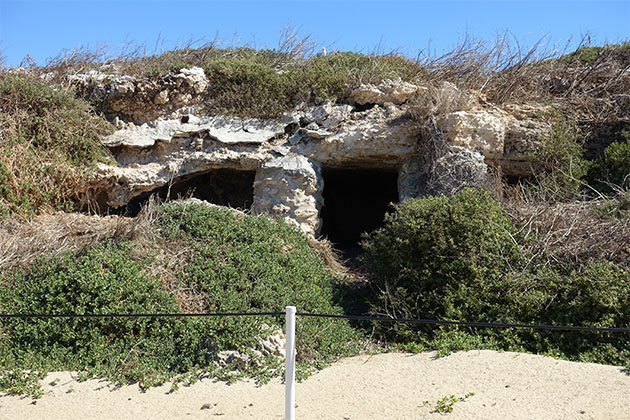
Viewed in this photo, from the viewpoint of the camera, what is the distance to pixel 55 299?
6.52m

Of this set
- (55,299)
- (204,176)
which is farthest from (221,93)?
(55,299)

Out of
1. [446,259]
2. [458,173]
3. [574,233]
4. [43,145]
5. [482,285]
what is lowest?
[482,285]

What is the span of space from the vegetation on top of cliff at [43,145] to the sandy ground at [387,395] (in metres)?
4.45

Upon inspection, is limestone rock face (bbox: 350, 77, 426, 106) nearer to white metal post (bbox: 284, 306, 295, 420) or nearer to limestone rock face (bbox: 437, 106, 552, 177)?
limestone rock face (bbox: 437, 106, 552, 177)

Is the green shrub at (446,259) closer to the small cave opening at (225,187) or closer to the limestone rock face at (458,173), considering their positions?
the limestone rock face at (458,173)

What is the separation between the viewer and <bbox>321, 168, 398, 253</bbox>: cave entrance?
13.2m

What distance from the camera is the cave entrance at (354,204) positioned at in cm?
1321

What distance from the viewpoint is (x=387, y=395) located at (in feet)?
17.5

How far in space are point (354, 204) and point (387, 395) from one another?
28.6 feet

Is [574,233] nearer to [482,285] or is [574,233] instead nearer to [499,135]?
[482,285]

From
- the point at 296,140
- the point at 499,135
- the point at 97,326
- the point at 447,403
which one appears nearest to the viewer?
the point at 447,403

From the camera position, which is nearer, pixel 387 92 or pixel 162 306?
pixel 162 306

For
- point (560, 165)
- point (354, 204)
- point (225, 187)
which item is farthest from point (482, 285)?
point (354, 204)

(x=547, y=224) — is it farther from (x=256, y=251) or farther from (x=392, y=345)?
(x=256, y=251)
